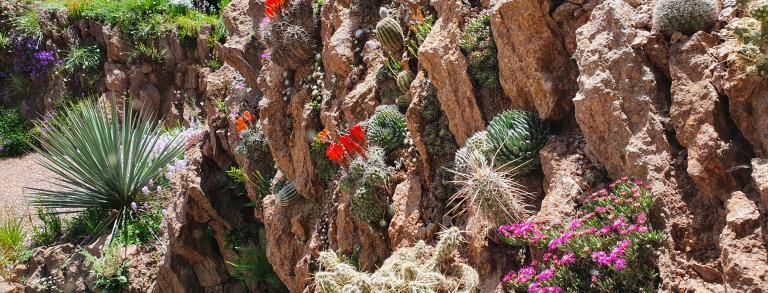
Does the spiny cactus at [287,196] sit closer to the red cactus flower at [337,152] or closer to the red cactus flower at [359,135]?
the red cactus flower at [337,152]

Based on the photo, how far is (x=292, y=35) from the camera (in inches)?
309

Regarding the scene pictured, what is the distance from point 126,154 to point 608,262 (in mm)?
7715

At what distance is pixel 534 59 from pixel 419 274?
5.19 ft

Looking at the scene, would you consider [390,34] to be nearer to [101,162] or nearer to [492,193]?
[492,193]

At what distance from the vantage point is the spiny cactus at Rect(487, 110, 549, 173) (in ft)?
16.8

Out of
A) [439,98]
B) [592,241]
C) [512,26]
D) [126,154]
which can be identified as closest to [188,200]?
[126,154]

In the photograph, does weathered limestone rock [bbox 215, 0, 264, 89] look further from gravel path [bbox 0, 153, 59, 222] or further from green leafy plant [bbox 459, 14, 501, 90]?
gravel path [bbox 0, 153, 59, 222]

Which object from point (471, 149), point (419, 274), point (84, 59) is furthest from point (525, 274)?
point (84, 59)

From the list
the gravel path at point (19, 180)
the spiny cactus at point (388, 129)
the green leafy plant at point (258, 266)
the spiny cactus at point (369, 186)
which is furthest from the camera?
the gravel path at point (19, 180)

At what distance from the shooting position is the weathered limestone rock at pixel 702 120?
4.11 m

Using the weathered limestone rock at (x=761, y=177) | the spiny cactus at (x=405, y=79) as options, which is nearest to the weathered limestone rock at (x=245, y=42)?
the spiny cactus at (x=405, y=79)

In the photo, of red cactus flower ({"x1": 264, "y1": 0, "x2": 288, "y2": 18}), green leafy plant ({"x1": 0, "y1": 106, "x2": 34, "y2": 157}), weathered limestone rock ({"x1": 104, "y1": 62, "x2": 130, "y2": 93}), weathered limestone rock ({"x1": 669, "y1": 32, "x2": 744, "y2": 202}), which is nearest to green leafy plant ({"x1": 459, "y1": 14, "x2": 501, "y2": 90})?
weathered limestone rock ({"x1": 669, "y1": 32, "x2": 744, "y2": 202})

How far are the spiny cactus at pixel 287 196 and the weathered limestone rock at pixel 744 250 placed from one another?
4.53m

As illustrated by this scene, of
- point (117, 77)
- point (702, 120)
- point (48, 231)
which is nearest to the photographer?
point (702, 120)
